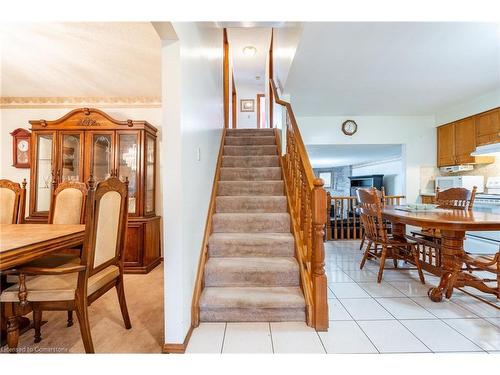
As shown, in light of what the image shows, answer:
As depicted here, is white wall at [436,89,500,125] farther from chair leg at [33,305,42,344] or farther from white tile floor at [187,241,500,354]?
chair leg at [33,305,42,344]

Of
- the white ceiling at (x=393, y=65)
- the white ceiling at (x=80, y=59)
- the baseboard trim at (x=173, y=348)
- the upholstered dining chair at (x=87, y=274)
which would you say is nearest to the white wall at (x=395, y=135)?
the white ceiling at (x=393, y=65)

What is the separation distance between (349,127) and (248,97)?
422 centimetres

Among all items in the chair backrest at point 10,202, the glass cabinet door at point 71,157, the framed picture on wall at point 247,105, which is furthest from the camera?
the framed picture on wall at point 247,105

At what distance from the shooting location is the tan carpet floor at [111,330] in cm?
162

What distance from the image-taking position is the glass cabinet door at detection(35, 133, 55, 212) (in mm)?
3191

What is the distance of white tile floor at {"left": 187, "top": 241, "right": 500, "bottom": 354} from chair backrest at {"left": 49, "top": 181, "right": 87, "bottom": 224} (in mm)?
1604

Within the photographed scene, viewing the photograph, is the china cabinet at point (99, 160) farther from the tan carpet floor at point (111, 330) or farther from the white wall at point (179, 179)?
the white wall at point (179, 179)

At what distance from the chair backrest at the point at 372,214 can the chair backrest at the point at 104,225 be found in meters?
2.45

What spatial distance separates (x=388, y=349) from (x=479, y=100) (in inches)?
183

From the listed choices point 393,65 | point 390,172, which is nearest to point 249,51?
point 393,65

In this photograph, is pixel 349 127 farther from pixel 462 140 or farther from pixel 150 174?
pixel 150 174

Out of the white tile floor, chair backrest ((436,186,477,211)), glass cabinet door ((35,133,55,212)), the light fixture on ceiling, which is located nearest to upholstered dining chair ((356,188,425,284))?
the white tile floor
